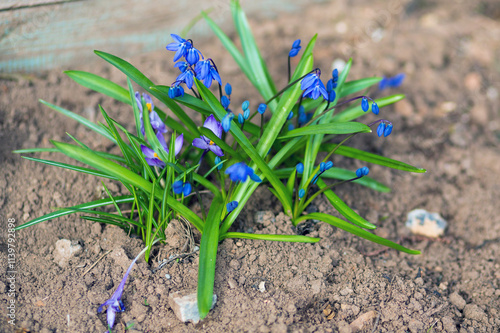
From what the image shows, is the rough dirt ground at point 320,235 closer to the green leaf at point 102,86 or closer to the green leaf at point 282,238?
the green leaf at point 282,238

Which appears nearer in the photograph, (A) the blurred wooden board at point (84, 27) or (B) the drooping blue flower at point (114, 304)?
(B) the drooping blue flower at point (114, 304)

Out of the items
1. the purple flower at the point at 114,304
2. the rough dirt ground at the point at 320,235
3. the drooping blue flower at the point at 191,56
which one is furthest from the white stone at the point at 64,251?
the drooping blue flower at the point at 191,56

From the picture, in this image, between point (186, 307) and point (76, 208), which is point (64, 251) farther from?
point (186, 307)

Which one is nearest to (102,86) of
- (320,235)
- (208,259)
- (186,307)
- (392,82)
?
(208,259)

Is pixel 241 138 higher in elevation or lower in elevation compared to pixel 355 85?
higher

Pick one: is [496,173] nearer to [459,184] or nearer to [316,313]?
[459,184]

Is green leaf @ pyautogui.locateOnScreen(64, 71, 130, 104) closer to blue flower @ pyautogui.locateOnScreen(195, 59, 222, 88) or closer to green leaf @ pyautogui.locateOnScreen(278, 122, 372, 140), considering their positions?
blue flower @ pyautogui.locateOnScreen(195, 59, 222, 88)
